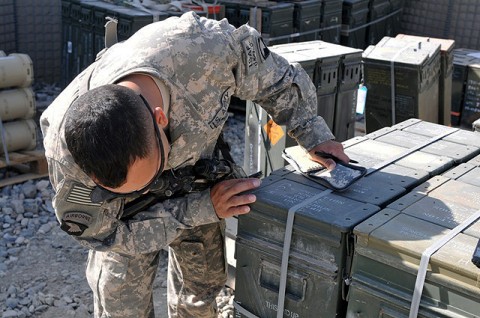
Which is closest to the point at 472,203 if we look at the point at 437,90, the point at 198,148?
the point at 198,148

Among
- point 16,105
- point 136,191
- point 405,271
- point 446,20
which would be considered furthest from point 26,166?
point 446,20

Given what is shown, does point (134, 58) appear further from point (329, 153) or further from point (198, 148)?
point (329, 153)

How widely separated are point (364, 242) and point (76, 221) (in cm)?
103

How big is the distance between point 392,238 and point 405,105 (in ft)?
8.36

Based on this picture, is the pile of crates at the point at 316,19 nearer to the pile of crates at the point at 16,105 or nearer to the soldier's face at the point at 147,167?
the pile of crates at the point at 16,105

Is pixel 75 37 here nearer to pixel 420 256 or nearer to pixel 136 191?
pixel 136 191

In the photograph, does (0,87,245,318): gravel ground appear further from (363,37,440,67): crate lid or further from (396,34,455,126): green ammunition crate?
(396,34,455,126): green ammunition crate

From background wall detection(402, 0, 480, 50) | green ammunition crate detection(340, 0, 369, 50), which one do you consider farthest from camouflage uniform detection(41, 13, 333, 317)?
background wall detection(402, 0, 480, 50)

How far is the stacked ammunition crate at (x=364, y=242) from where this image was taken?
78.4 inches

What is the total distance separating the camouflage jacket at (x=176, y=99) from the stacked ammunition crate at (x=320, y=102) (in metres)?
1.26

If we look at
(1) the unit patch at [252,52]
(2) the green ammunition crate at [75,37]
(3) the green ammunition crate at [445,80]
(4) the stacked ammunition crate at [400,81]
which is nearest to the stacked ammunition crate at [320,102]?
(4) the stacked ammunition crate at [400,81]

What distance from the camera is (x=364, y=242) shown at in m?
2.11

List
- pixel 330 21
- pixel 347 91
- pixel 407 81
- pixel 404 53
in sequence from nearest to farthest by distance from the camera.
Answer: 1. pixel 347 91
2. pixel 407 81
3. pixel 404 53
4. pixel 330 21

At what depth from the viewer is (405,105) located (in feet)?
14.6
